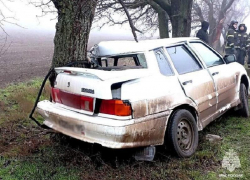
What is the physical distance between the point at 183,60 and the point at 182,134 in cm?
106

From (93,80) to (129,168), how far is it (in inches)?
42.3

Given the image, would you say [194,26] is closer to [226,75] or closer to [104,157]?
[226,75]

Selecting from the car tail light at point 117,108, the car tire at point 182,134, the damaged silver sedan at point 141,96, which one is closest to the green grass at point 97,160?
the car tire at point 182,134

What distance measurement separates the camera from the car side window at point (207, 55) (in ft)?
15.5

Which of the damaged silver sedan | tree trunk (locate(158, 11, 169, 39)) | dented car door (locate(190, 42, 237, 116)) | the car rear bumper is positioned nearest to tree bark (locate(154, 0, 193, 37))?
tree trunk (locate(158, 11, 169, 39))

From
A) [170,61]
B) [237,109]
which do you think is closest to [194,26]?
[237,109]

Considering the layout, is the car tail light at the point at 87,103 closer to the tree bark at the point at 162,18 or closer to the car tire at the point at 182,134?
the car tire at the point at 182,134

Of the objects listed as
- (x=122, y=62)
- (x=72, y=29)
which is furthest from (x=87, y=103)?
(x=72, y=29)

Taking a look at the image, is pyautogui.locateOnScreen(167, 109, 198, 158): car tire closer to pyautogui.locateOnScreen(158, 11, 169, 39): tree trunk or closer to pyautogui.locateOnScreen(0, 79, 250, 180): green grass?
pyautogui.locateOnScreen(0, 79, 250, 180): green grass

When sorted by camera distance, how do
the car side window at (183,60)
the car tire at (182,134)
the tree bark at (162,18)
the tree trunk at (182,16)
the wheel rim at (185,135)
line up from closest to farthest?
the car tire at (182,134)
the wheel rim at (185,135)
the car side window at (183,60)
the tree trunk at (182,16)
the tree bark at (162,18)

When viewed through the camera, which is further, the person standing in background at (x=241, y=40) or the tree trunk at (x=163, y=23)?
the tree trunk at (x=163, y=23)

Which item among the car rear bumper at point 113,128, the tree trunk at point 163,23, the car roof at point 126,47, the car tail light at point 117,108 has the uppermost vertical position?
the tree trunk at point 163,23

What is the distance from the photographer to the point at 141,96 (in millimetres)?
3312

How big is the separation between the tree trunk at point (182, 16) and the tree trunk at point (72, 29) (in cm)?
691
